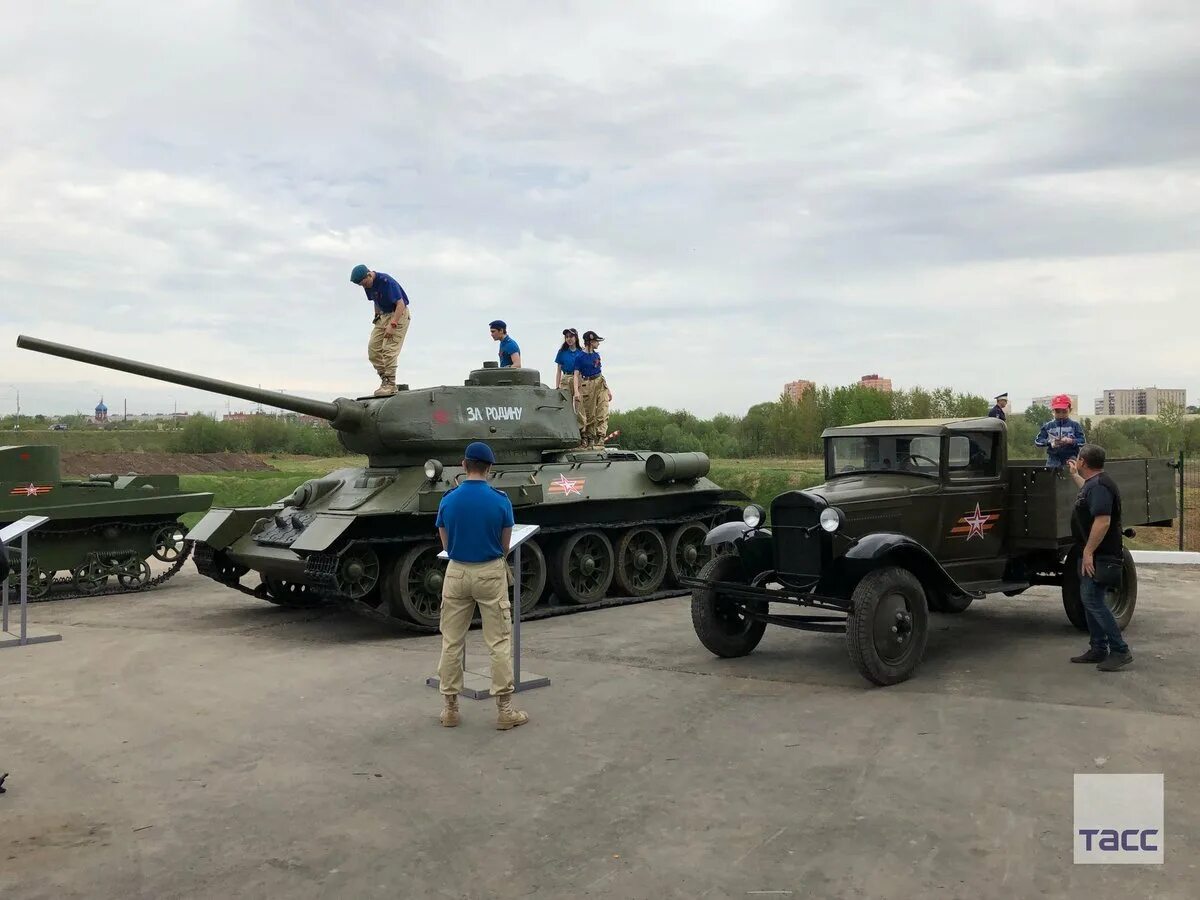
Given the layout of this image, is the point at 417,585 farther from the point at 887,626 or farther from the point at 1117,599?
the point at 1117,599

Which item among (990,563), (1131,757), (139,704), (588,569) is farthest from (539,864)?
(588,569)

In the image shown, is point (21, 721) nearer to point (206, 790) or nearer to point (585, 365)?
point (206, 790)

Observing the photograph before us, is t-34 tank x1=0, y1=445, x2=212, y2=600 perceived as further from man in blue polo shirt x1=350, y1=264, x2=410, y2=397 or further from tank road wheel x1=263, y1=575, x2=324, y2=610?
man in blue polo shirt x1=350, y1=264, x2=410, y2=397

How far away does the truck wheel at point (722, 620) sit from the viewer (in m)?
8.45

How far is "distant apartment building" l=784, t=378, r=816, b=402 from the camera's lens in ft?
90.8

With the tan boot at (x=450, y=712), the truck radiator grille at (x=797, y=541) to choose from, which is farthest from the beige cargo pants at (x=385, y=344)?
the tan boot at (x=450, y=712)

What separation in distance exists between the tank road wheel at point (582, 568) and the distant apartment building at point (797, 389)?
16.5 m

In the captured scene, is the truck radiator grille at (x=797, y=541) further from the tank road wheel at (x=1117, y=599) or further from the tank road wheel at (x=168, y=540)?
the tank road wheel at (x=168, y=540)

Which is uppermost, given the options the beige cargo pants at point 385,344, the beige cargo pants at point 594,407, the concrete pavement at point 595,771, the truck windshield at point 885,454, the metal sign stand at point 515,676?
the beige cargo pants at point 385,344

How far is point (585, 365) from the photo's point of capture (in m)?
14.1

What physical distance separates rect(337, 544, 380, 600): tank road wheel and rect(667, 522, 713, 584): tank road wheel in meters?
4.01

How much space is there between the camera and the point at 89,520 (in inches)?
524

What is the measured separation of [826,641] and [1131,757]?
385 cm

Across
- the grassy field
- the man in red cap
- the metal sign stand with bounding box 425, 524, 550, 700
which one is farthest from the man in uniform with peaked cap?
the grassy field
